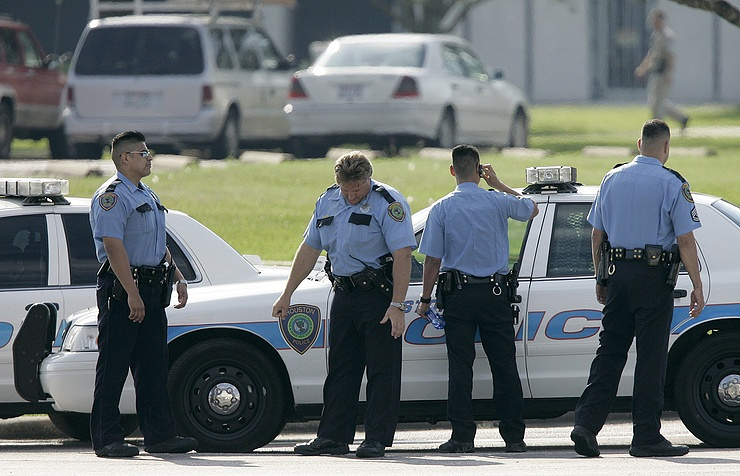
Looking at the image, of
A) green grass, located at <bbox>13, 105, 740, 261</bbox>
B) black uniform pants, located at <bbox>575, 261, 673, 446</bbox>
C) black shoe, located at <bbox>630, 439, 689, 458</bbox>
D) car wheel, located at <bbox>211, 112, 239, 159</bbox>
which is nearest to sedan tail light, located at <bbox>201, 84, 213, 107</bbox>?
car wheel, located at <bbox>211, 112, 239, 159</bbox>

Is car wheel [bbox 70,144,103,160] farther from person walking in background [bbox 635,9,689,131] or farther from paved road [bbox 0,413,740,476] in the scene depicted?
paved road [bbox 0,413,740,476]

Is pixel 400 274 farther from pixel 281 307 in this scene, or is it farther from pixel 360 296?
pixel 281 307

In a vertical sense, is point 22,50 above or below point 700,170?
above

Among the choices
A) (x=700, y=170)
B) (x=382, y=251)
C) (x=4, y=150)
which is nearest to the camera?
(x=382, y=251)

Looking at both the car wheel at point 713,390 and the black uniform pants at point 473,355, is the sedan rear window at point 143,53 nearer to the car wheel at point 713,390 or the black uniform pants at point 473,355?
the black uniform pants at point 473,355

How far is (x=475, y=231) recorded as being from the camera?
25.4 ft

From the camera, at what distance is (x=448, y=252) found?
25.6ft

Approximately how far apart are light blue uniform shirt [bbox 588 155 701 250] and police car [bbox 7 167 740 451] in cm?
46

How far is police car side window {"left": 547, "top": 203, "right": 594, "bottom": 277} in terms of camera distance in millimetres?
7953

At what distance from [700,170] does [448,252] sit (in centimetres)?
937

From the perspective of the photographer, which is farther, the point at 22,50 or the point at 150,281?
the point at 22,50

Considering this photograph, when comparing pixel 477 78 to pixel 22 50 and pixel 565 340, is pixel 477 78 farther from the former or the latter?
pixel 565 340

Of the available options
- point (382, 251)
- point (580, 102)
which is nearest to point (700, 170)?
point (382, 251)

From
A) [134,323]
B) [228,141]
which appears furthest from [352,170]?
[228,141]
